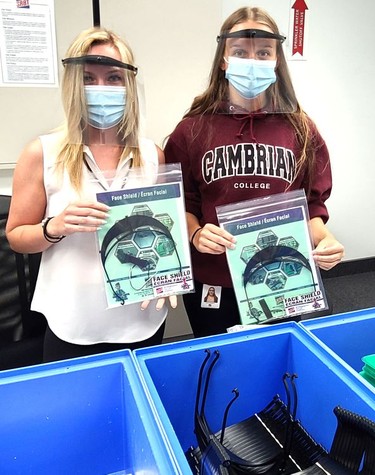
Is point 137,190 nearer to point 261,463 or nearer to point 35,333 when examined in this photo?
point 261,463

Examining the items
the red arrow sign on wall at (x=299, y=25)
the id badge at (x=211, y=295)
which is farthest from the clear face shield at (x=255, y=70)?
the red arrow sign on wall at (x=299, y=25)

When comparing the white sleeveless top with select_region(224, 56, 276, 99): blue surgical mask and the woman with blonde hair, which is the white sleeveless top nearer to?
the woman with blonde hair

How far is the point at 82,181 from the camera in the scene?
1056 millimetres

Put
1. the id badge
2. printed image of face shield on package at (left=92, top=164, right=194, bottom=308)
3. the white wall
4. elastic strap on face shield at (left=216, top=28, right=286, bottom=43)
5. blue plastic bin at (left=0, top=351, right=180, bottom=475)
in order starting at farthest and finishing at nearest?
the white wall
the id badge
elastic strap on face shield at (left=216, top=28, right=286, bottom=43)
printed image of face shield on package at (left=92, top=164, right=194, bottom=308)
blue plastic bin at (left=0, top=351, right=180, bottom=475)

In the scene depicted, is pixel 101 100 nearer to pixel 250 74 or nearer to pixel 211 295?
pixel 250 74

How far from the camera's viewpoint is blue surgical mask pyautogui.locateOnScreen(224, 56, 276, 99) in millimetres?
1168

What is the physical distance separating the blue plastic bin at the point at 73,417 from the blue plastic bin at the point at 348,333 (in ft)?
1.34

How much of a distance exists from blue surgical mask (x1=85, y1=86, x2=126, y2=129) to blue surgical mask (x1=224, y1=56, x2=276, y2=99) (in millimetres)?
303

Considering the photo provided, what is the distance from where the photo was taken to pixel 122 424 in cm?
84

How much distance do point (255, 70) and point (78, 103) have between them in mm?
464

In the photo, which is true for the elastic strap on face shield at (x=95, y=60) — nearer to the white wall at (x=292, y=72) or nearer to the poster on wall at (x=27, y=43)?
the white wall at (x=292, y=72)

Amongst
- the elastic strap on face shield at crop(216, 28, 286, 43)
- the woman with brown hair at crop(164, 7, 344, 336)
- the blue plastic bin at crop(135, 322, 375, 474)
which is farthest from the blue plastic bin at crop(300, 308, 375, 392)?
the elastic strap on face shield at crop(216, 28, 286, 43)

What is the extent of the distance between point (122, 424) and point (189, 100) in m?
1.59

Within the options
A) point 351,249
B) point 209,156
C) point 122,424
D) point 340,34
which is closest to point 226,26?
point 209,156
